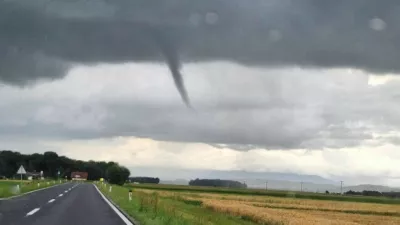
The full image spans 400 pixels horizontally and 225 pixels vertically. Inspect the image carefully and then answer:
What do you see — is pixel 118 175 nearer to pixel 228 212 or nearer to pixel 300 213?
pixel 300 213

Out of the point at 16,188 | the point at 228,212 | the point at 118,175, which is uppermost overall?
the point at 118,175

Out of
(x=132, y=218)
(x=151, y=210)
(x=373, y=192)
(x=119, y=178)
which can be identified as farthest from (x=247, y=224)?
(x=373, y=192)

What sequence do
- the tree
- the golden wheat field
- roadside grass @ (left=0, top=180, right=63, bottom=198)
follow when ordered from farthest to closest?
the tree, roadside grass @ (left=0, top=180, right=63, bottom=198), the golden wheat field

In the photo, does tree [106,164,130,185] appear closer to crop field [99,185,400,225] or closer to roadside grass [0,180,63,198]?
roadside grass [0,180,63,198]

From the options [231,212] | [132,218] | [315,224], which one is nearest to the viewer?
[132,218]

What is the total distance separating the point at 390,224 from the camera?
42719 mm

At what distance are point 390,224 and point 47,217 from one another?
29036 millimetres

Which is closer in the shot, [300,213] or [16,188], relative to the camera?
[300,213]

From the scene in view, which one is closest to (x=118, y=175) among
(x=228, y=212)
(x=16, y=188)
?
(x=16, y=188)

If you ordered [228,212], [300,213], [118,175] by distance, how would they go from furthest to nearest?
[118,175]
[300,213]
[228,212]

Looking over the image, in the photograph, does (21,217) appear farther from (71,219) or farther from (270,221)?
(270,221)

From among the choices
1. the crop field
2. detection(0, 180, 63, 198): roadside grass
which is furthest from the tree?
the crop field

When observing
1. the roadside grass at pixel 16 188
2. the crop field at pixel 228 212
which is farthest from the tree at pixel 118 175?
the crop field at pixel 228 212

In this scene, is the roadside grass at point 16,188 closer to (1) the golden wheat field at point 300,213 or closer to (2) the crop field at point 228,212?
(2) the crop field at point 228,212
